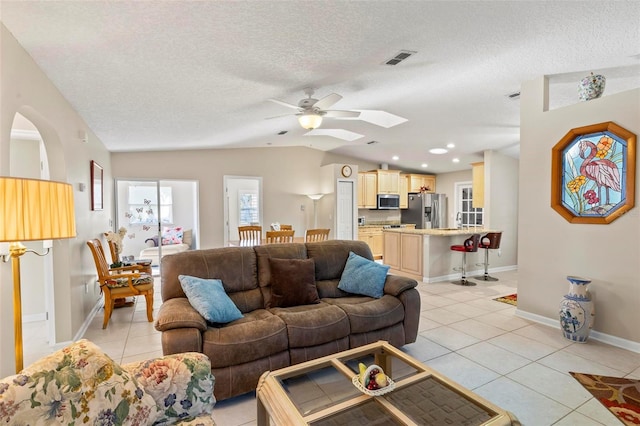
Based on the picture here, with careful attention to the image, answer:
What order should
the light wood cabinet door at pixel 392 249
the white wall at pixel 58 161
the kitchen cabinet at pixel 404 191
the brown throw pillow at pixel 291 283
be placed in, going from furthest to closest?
the kitchen cabinet at pixel 404 191, the light wood cabinet door at pixel 392 249, the brown throw pillow at pixel 291 283, the white wall at pixel 58 161

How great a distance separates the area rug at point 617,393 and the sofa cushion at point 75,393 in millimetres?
2783

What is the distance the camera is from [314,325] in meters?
2.44

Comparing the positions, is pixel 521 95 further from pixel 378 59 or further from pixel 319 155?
pixel 319 155

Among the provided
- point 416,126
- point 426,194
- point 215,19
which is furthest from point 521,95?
point 426,194

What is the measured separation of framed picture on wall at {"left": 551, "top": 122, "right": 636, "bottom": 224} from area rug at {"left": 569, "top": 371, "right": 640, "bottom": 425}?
1.49m

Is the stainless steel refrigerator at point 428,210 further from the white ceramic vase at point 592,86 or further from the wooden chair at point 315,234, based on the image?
the white ceramic vase at point 592,86

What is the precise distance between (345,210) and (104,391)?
21.9ft

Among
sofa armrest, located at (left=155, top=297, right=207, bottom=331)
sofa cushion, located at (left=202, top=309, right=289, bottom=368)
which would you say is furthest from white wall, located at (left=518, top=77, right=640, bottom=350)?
sofa armrest, located at (left=155, top=297, right=207, bottom=331)

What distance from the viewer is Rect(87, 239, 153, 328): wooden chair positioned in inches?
137

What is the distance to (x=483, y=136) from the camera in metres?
5.66

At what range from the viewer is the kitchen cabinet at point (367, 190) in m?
8.17

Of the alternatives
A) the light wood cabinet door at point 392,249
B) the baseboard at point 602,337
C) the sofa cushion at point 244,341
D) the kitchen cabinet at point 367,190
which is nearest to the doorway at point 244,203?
the kitchen cabinet at point 367,190

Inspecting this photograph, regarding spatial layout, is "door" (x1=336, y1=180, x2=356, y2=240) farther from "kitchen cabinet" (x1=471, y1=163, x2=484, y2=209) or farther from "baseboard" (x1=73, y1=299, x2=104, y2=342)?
"baseboard" (x1=73, y1=299, x2=104, y2=342)

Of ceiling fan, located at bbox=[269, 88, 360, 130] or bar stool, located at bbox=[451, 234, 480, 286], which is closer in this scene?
ceiling fan, located at bbox=[269, 88, 360, 130]
